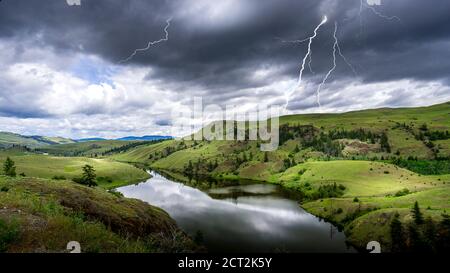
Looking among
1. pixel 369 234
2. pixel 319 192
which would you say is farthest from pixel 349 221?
pixel 319 192

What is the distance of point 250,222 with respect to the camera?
89.5 metres

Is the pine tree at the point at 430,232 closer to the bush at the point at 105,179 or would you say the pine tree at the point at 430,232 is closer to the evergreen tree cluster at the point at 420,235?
the evergreen tree cluster at the point at 420,235

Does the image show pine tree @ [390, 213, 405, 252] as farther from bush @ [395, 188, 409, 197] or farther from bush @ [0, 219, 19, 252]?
bush @ [0, 219, 19, 252]

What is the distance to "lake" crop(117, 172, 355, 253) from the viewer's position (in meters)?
68.1

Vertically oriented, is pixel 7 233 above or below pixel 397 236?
above

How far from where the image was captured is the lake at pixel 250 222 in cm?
6812

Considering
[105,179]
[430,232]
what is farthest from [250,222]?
[105,179]

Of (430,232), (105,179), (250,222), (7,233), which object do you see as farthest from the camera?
(105,179)

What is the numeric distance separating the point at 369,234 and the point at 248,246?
27580mm

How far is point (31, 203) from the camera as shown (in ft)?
65.7

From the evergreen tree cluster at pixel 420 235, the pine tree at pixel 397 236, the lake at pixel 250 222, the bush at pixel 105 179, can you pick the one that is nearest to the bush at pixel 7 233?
the lake at pixel 250 222

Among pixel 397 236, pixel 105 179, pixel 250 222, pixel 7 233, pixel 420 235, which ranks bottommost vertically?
pixel 250 222

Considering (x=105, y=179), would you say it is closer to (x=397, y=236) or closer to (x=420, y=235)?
(x=397, y=236)
